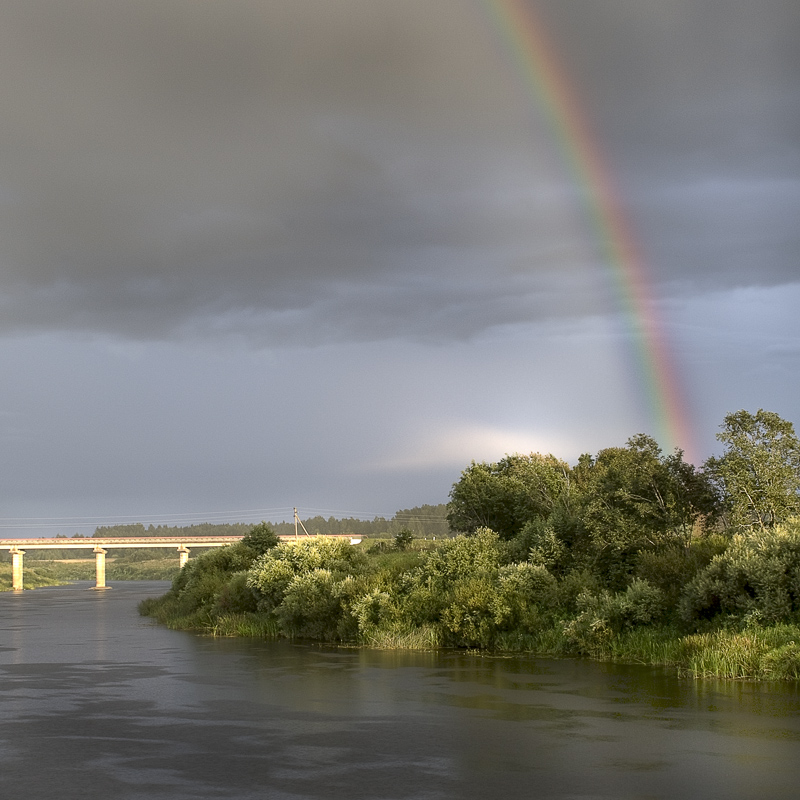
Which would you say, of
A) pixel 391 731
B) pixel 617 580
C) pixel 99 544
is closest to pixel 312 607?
pixel 617 580

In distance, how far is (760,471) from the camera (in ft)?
120

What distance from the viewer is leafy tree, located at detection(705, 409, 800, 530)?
120 ft

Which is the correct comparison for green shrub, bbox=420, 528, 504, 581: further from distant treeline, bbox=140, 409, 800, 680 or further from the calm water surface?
the calm water surface

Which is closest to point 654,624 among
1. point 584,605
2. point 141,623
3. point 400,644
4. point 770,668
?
point 584,605

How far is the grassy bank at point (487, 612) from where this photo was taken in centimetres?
3058

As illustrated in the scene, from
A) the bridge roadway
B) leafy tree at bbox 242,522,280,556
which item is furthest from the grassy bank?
the bridge roadway

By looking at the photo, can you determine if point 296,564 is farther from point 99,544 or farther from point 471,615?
point 99,544

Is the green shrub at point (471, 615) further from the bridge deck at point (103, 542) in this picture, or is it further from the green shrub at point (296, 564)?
the bridge deck at point (103, 542)

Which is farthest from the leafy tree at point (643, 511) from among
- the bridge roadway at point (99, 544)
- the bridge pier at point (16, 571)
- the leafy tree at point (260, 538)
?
the bridge pier at point (16, 571)

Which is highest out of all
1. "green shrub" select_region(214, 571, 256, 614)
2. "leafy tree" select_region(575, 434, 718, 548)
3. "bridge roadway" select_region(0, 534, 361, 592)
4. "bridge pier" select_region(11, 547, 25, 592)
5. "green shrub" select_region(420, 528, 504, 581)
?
"leafy tree" select_region(575, 434, 718, 548)

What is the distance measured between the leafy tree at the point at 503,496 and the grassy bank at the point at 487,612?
11324mm

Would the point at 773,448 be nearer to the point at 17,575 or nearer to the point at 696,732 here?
the point at 696,732

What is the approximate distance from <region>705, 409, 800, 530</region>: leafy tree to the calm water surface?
9173 millimetres

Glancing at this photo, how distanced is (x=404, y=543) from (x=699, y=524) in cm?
3082
